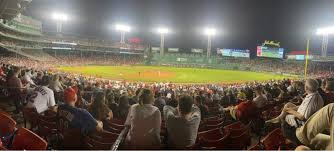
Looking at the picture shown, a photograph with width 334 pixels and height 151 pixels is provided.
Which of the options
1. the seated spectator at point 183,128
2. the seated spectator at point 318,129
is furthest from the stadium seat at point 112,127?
the seated spectator at point 318,129

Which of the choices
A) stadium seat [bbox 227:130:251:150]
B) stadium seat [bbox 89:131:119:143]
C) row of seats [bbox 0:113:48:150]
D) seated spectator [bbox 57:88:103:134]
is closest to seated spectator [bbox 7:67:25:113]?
seated spectator [bbox 57:88:103:134]

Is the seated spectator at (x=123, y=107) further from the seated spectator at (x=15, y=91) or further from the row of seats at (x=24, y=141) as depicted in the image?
the seated spectator at (x=15, y=91)

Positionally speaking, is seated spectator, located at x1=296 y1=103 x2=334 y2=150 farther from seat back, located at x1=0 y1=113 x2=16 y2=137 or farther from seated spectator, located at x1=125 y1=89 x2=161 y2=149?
seat back, located at x1=0 y1=113 x2=16 y2=137

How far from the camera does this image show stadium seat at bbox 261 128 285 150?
171 inches

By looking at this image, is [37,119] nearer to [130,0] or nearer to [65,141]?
[65,141]

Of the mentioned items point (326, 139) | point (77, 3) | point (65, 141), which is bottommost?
point (65, 141)

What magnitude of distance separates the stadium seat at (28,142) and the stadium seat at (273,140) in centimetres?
292

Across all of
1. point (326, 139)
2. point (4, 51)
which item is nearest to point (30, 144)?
point (326, 139)

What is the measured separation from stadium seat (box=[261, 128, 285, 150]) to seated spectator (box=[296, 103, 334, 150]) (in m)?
1.33

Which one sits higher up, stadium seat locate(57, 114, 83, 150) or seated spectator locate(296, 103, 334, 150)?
seated spectator locate(296, 103, 334, 150)

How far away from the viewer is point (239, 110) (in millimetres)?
7613

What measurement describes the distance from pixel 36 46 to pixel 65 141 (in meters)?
71.0

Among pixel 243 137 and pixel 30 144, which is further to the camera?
pixel 243 137

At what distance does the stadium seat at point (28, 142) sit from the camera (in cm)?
365
